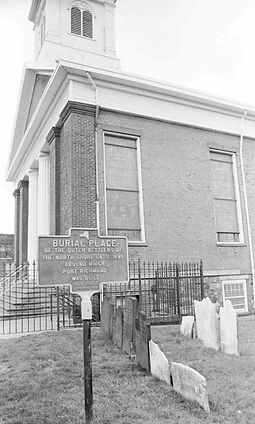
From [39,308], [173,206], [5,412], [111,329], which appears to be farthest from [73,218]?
[5,412]

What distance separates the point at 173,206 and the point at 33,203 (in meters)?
9.06

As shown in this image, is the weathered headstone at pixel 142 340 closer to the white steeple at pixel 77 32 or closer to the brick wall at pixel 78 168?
the brick wall at pixel 78 168

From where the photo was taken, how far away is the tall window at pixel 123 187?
14.0 metres

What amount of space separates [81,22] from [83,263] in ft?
60.8

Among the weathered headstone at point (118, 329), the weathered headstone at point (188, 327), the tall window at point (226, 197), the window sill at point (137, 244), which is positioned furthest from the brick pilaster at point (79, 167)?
the tall window at point (226, 197)

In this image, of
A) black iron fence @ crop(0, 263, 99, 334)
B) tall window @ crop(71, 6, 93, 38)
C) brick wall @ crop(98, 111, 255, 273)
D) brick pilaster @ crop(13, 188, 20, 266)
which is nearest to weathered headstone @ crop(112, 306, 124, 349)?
black iron fence @ crop(0, 263, 99, 334)

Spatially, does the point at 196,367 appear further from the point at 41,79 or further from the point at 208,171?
the point at 41,79

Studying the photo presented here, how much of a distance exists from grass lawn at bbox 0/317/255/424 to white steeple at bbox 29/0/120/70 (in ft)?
49.4

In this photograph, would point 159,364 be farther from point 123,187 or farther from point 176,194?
point 176,194

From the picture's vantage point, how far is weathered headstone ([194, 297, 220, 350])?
7.61 m

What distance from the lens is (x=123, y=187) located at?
14.3 m

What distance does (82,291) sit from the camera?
504 centimetres

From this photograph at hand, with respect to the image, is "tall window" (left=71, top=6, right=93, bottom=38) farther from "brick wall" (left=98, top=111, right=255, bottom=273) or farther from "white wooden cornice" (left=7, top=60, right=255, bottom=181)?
"brick wall" (left=98, top=111, right=255, bottom=273)

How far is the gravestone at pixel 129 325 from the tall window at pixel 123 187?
6.51 metres
